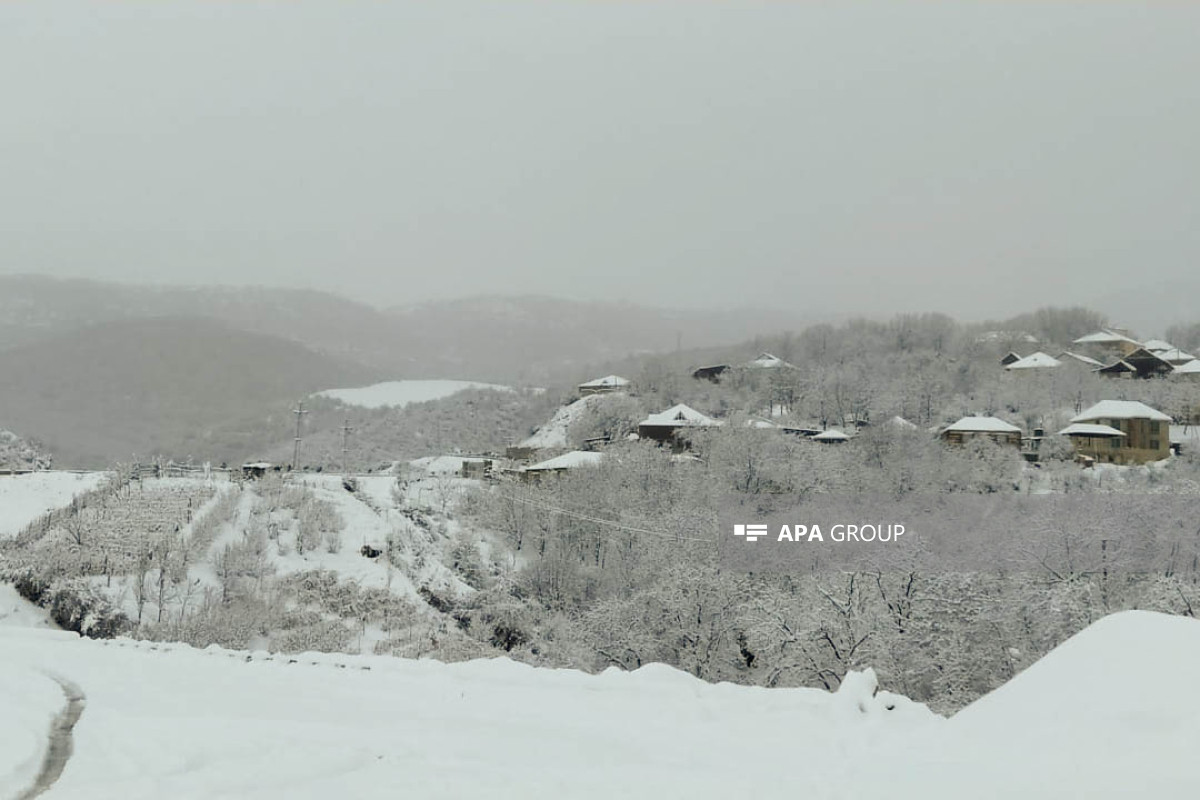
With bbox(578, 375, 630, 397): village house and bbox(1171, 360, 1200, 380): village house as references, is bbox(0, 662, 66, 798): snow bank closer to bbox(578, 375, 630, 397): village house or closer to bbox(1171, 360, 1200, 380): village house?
bbox(578, 375, 630, 397): village house

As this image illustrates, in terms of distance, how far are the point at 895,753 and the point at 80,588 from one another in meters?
20.5

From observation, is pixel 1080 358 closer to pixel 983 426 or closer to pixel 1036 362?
pixel 1036 362

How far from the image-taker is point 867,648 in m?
23.1

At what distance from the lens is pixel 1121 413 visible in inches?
2405

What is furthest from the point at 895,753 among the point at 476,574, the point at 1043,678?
the point at 476,574

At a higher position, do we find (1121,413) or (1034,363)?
(1034,363)

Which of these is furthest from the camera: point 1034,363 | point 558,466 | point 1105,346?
point 1105,346

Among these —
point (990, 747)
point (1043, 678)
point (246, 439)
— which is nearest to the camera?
point (990, 747)

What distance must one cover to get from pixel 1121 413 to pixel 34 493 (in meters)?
65.6

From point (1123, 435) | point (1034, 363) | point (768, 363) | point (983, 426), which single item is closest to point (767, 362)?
point (768, 363)

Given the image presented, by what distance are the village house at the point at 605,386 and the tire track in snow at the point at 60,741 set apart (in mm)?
75196

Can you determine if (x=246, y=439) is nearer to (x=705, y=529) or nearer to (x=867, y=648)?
(x=705, y=529)

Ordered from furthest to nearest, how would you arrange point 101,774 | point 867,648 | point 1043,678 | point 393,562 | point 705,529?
point 705,529
point 393,562
point 867,648
point 1043,678
point 101,774

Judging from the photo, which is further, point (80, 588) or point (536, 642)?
point (536, 642)
